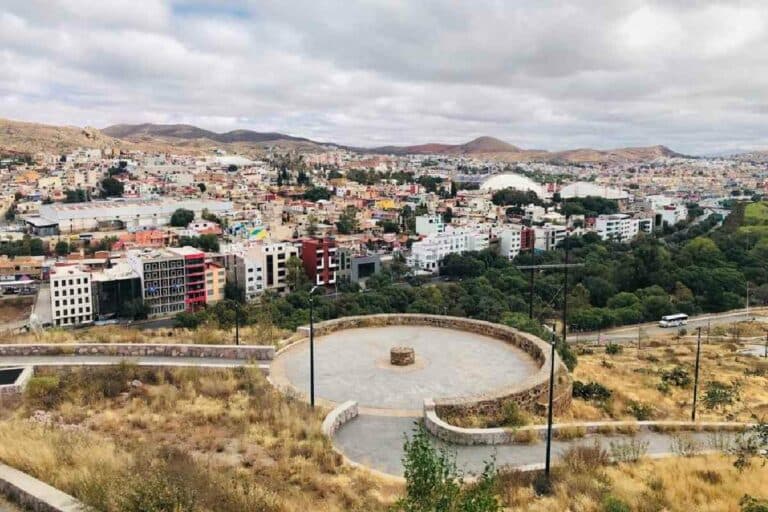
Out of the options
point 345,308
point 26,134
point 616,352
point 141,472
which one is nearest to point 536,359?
point 141,472

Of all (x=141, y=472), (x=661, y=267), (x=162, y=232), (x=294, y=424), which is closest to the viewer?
(x=141, y=472)

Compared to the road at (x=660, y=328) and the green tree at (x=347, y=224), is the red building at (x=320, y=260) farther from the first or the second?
the road at (x=660, y=328)

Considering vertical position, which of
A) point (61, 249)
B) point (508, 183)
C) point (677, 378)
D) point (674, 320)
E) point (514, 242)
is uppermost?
point (508, 183)

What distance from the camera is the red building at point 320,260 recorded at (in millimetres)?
42688

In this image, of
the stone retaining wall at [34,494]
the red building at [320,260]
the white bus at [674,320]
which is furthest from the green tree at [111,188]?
the stone retaining wall at [34,494]

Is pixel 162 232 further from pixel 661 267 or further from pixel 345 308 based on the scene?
pixel 661 267

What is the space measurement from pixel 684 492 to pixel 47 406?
7348mm

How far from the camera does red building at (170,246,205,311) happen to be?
38.3 meters

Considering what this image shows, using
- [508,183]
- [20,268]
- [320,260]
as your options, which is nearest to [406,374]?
[320,260]

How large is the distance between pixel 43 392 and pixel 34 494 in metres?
4.11

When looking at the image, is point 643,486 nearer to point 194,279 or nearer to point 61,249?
point 194,279

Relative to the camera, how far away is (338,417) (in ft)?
23.6

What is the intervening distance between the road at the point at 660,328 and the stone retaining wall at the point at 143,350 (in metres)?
22.2

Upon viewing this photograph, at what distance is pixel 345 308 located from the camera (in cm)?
3212
